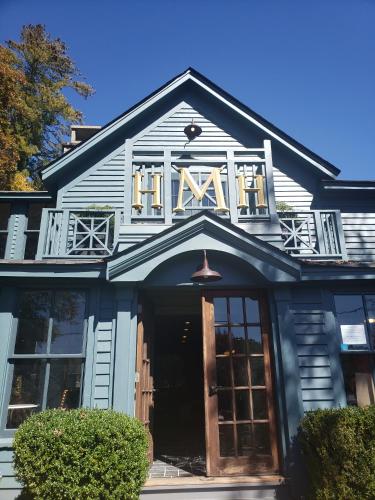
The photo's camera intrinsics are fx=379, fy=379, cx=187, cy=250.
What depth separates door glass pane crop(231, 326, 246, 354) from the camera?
5668mm

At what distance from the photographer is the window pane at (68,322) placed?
5.88 m

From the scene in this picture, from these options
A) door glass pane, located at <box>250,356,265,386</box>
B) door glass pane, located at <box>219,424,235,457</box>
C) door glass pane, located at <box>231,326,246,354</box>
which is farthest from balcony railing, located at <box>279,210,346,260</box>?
door glass pane, located at <box>219,424,235,457</box>

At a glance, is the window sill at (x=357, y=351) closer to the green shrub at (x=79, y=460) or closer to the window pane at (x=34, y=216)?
the green shrub at (x=79, y=460)

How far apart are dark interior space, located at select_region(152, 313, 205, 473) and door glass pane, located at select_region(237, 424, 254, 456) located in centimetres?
203

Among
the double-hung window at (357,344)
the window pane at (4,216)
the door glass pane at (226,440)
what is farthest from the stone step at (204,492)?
the window pane at (4,216)

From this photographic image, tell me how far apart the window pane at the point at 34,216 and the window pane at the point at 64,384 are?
3.75 metres

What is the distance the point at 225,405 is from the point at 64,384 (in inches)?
95.7

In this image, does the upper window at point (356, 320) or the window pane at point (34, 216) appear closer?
the upper window at point (356, 320)

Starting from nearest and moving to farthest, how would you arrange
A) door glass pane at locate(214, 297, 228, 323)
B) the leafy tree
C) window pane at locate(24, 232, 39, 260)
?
door glass pane at locate(214, 297, 228, 323) → window pane at locate(24, 232, 39, 260) → the leafy tree

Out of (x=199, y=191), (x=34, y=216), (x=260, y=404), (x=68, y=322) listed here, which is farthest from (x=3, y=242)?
(x=260, y=404)

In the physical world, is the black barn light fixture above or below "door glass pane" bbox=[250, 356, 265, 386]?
above

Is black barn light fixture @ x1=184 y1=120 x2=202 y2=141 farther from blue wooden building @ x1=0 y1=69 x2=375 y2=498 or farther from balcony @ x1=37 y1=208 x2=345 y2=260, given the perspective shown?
balcony @ x1=37 y1=208 x2=345 y2=260

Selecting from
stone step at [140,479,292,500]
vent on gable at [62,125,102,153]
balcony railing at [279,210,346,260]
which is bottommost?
stone step at [140,479,292,500]

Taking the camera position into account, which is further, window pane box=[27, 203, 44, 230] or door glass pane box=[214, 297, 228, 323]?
window pane box=[27, 203, 44, 230]
